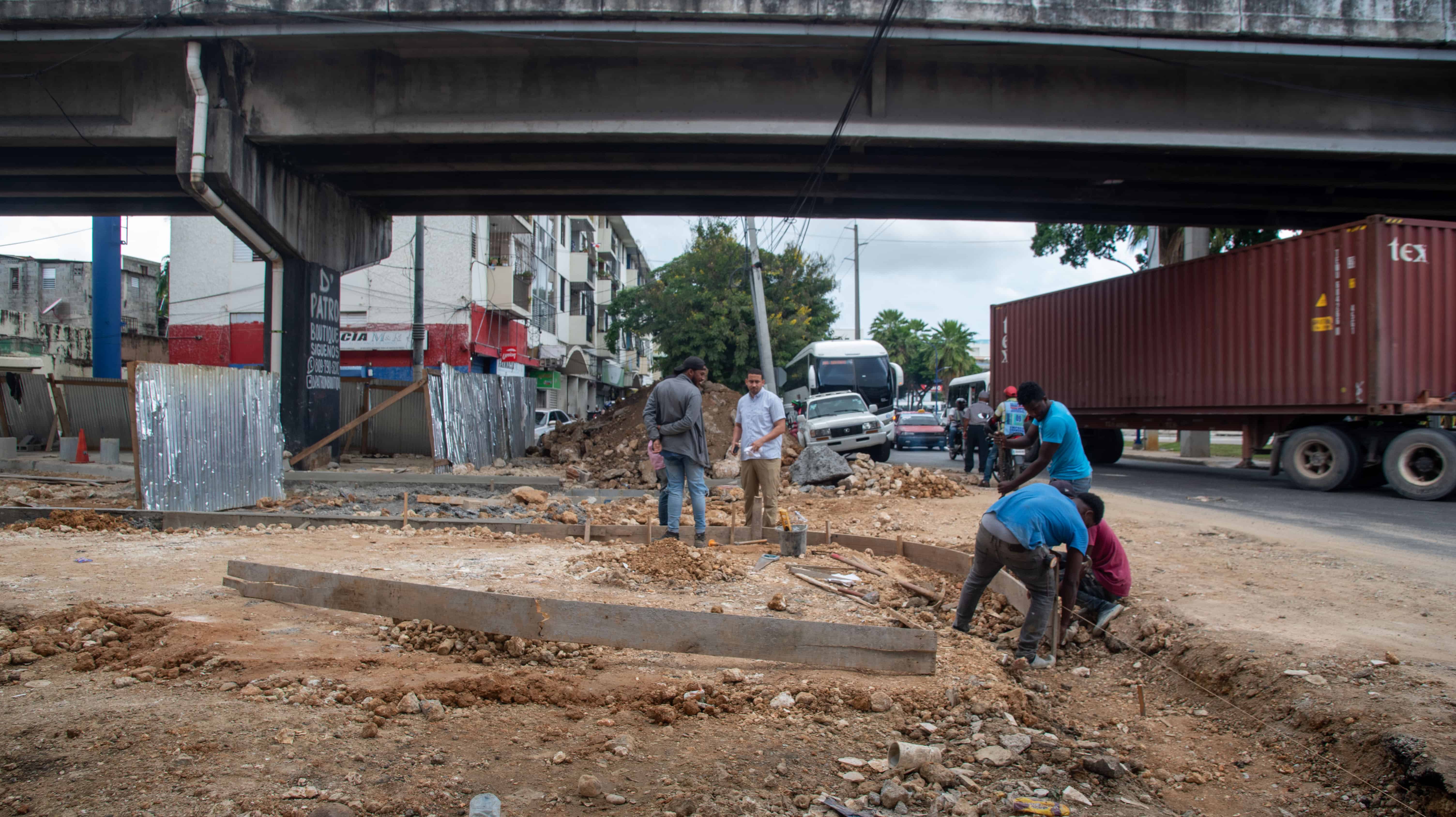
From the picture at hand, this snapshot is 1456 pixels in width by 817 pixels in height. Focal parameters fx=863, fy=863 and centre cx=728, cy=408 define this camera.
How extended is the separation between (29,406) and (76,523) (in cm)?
1552

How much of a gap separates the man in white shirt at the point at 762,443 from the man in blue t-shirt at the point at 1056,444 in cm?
211

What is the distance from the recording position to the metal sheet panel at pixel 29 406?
19547 millimetres

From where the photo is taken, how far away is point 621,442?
17.7 metres

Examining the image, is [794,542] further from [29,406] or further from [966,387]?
[966,387]

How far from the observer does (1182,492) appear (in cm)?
1312

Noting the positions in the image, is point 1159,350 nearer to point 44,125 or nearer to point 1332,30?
point 1332,30

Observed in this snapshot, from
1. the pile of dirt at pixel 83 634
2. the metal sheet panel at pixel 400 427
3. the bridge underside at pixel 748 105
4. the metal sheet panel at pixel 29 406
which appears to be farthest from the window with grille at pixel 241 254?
the pile of dirt at pixel 83 634

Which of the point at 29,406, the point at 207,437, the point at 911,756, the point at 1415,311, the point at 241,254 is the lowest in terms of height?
the point at 911,756

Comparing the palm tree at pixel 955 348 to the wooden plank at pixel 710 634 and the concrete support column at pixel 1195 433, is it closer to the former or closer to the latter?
the concrete support column at pixel 1195 433

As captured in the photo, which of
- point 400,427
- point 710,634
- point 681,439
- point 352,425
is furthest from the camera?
point 400,427

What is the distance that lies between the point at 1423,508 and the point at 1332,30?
20.8ft

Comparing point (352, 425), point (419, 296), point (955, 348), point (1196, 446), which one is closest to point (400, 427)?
point (419, 296)

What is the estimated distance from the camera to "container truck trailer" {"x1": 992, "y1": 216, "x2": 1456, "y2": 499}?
38.5ft

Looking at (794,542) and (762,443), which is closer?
(794,542)
